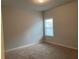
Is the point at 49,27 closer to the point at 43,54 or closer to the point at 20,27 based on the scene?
the point at 20,27

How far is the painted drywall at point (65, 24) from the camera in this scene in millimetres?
3984

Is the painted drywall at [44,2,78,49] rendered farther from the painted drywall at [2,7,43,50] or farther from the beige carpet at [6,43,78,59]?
the painted drywall at [2,7,43,50]

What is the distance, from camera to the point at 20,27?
4.58 meters

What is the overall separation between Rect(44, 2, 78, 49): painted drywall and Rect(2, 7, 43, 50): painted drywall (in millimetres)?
1179

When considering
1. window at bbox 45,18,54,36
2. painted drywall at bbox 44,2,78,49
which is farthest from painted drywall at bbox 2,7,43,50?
painted drywall at bbox 44,2,78,49

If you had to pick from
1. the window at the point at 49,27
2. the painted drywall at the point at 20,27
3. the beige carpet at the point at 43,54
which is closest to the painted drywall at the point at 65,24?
the window at the point at 49,27

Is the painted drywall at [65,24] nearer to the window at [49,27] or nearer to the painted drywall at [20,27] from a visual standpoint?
the window at [49,27]

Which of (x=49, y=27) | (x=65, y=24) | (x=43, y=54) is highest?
(x=65, y=24)

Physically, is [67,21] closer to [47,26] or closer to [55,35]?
[55,35]

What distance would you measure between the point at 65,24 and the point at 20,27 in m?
2.64

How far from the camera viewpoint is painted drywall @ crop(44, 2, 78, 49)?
13.1ft

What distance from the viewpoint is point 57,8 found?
191 inches

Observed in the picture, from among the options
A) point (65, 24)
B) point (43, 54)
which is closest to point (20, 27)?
point (43, 54)

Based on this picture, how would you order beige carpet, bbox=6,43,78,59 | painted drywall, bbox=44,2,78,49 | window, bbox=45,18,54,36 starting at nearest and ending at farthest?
beige carpet, bbox=6,43,78,59 < painted drywall, bbox=44,2,78,49 < window, bbox=45,18,54,36
